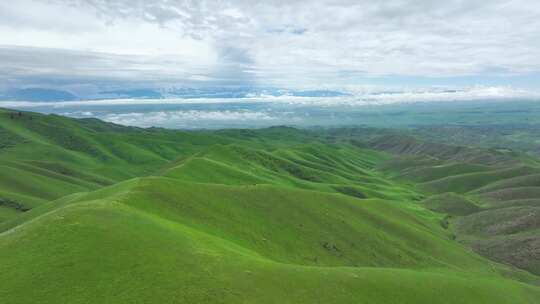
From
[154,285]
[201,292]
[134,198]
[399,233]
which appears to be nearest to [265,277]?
[201,292]

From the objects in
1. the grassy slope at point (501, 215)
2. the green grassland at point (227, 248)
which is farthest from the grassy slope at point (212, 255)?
the grassy slope at point (501, 215)

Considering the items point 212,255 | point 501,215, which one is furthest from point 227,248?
point 501,215

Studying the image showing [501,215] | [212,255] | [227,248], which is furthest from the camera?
[501,215]

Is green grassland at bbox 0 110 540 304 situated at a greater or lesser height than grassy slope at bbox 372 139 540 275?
greater

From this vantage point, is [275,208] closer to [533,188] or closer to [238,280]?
[238,280]

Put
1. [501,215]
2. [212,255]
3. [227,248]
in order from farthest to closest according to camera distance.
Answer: [501,215], [227,248], [212,255]

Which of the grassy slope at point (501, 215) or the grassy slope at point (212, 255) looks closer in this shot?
the grassy slope at point (212, 255)

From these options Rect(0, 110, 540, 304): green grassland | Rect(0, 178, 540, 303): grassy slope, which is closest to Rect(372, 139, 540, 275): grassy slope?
Rect(0, 110, 540, 304): green grassland

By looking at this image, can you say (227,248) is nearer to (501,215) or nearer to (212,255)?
(212,255)

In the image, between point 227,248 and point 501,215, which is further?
point 501,215

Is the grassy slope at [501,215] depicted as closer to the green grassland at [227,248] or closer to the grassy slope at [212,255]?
the green grassland at [227,248]

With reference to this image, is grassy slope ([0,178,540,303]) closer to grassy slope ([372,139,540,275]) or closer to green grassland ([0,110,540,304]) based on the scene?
green grassland ([0,110,540,304])
